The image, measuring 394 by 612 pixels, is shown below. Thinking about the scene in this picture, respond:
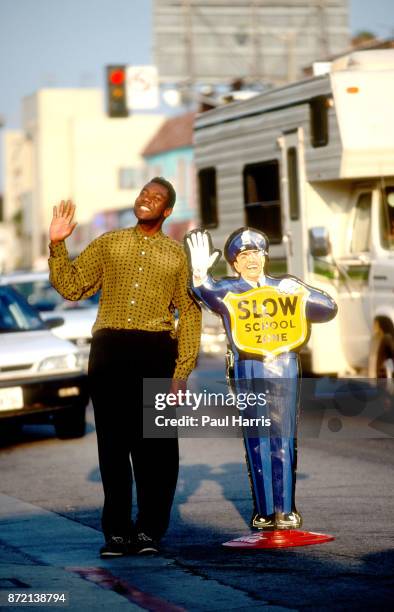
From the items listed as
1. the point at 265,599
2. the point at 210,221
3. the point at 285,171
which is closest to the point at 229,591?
the point at 265,599

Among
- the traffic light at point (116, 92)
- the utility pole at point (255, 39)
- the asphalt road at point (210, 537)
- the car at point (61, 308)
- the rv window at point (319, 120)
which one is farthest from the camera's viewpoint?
the utility pole at point (255, 39)

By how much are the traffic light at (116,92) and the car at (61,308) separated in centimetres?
1052

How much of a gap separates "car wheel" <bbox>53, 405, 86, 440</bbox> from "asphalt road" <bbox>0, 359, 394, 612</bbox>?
28.6 inches

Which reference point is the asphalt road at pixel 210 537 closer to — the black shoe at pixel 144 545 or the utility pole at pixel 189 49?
the black shoe at pixel 144 545

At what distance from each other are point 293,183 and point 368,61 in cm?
151

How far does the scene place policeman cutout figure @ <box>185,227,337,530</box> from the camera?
825cm

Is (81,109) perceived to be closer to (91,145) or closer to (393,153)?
(91,145)

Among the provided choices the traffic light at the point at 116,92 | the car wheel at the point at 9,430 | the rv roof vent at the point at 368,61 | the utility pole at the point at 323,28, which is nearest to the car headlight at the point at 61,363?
the car wheel at the point at 9,430

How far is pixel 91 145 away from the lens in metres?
87.4

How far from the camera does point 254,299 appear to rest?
8312mm

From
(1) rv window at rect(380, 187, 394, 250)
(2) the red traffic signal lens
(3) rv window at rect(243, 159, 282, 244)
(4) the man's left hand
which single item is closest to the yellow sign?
(4) the man's left hand

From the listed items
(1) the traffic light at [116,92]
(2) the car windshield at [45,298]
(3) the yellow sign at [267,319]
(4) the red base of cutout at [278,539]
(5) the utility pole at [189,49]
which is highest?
(5) the utility pole at [189,49]

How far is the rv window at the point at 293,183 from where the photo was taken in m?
15.9

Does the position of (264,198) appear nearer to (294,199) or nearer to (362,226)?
(294,199)
